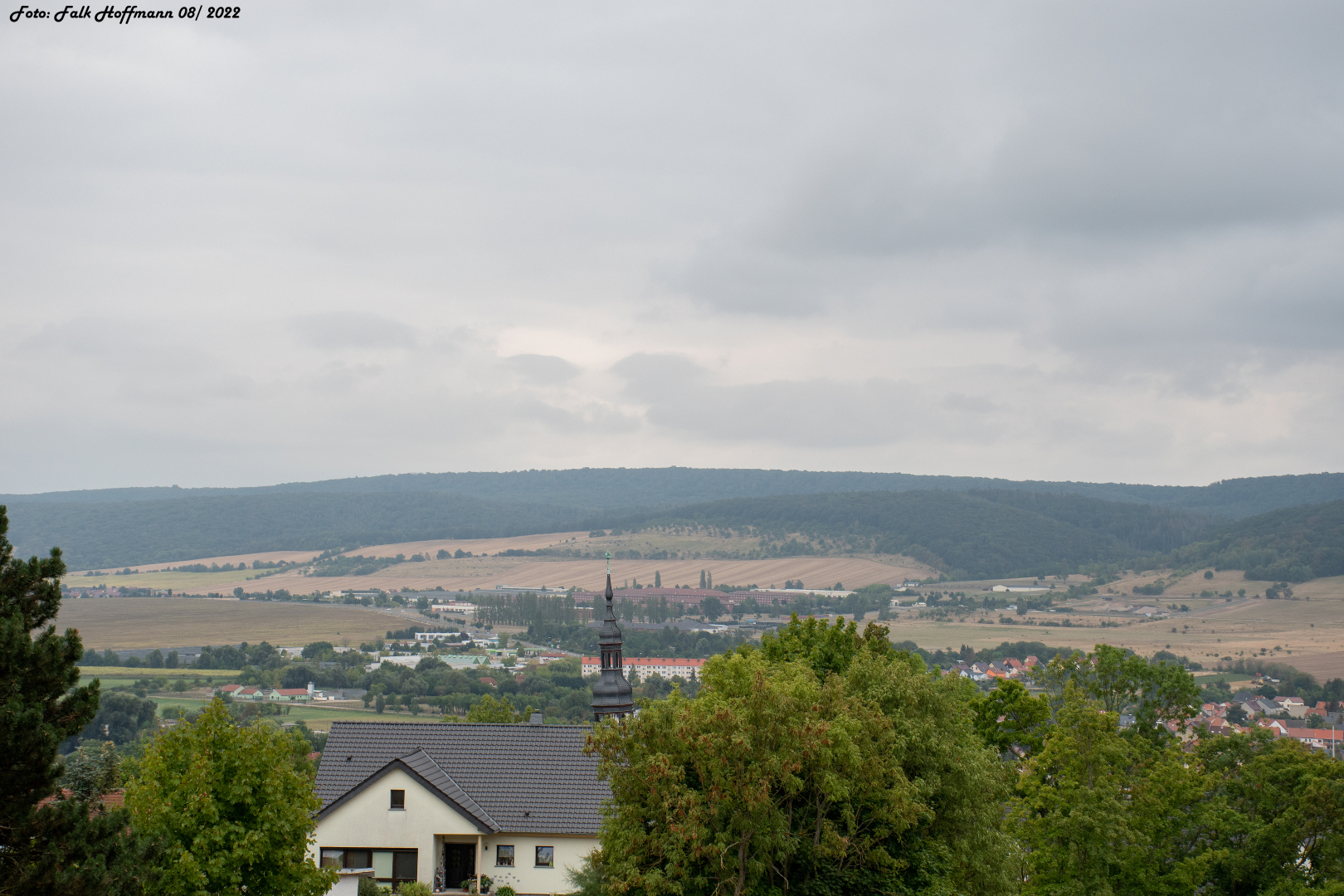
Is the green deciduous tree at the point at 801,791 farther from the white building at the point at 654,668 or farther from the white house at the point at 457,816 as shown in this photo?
the white building at the point at 654,668

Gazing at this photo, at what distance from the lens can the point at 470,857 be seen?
4388 centimetres

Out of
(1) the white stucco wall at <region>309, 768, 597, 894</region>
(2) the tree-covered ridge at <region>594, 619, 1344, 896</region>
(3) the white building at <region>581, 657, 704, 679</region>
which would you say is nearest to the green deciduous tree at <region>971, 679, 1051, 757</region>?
(2) the tree-covered ridge at <region>594, 619, 1344, 896</region>

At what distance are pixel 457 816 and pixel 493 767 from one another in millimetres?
2941

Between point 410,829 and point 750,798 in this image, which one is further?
point 410,829

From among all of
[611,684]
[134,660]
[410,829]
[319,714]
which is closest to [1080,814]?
[410,829]

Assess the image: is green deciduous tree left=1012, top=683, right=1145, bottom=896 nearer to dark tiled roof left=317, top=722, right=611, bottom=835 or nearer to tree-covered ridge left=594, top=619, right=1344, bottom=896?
tree-covered ridge left=594, top=619, right=1344, bottom=896

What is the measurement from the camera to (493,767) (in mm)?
45844

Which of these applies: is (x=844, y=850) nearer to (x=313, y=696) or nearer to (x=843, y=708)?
(x=843, y=708)

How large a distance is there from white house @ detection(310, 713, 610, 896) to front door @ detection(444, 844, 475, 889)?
0.03 m

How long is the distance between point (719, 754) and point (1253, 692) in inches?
5804

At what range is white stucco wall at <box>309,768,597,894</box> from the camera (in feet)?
141

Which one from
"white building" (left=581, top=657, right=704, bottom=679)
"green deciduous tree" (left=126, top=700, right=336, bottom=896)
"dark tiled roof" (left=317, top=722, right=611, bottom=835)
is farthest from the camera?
"white building" (left=581, top=657, right=704, bottom=679)

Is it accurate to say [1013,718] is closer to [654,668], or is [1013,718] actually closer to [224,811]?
[224,811]

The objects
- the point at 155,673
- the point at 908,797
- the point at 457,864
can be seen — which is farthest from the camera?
the point at 155,673
